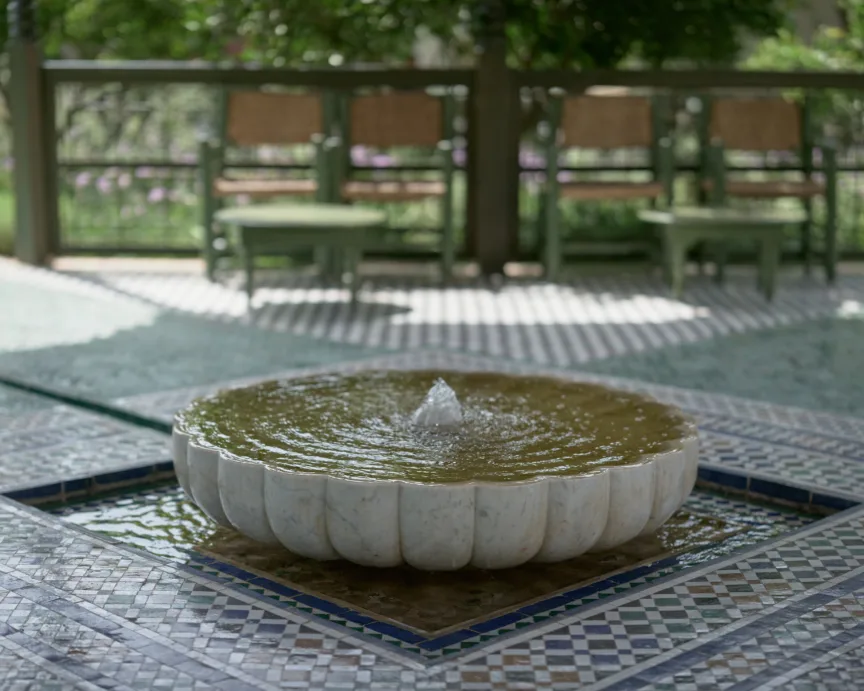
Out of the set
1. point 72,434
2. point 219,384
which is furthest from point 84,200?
point 72,434

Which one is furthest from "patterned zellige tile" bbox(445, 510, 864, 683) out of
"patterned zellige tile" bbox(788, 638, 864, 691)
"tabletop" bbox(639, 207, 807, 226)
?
"tabletop" bbox(639, 207, 807, 226)

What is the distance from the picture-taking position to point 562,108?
25.9 ft

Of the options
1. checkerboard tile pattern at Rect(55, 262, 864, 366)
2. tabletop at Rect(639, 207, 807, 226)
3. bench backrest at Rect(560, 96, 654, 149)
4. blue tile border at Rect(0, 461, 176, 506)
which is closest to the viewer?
blue tile border at Rect(0, 461, 176, 506)

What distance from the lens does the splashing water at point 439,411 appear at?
352 centimetres

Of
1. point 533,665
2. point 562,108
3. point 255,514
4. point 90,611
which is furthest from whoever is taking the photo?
point 562,108

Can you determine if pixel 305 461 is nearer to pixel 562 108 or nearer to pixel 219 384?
pixel 219 384

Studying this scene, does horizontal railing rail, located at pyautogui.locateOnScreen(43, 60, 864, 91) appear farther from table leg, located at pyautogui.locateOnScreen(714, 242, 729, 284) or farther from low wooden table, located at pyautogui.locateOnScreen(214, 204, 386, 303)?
low wooden table, located at pyautogui.locateOnScreen(214, 204, 386, 303)

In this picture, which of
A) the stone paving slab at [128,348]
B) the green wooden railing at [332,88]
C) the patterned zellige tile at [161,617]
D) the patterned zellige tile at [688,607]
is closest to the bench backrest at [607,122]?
the green wooden railing at [332,88]

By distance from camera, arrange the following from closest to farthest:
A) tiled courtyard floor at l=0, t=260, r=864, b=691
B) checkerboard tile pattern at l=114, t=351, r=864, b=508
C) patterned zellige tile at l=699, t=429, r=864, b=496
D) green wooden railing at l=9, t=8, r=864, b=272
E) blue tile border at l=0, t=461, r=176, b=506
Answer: tiled courtyard floor at l=0, t=260, r=864, b=691 → blue tile border at l=0, t=461, r=176, b=506 → patterned zellige tile at l=699, t=429, r=864, b=496 → checkerboard tile pattern at l=114, t=351, r=864, b=508 → green wooden railing at l=9, t=8, r=864, b=272

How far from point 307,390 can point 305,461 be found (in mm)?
777

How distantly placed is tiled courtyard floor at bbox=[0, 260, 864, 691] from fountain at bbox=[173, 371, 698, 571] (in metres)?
0.15

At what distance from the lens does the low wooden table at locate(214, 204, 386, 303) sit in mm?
6777

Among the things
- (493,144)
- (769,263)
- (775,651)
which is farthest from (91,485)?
(493,144)

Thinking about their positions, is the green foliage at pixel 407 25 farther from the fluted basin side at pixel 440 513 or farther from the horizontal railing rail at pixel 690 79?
the fluted basin side at pixel 440 513
